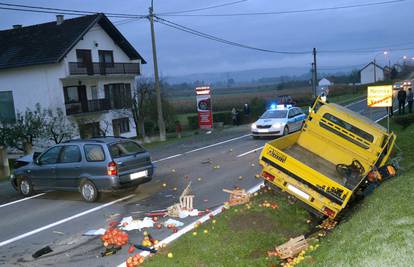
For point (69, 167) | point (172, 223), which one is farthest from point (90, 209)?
point (172, 223)

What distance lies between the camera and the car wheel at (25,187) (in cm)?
1234

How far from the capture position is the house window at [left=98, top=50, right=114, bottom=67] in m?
36.8

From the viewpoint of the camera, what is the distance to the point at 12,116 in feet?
113

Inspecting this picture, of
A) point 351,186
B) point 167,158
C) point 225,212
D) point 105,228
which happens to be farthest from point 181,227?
point 167,158

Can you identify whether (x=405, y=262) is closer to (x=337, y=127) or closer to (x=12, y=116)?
(x=337, y=127)

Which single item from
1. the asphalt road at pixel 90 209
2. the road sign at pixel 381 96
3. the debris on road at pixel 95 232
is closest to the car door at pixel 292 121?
the asphalt road at pixel 90 209

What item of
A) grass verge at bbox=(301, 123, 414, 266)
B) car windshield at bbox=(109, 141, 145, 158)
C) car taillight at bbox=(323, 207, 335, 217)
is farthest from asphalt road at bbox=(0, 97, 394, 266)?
grass verge at bbox=(301, 123, 414, 266)

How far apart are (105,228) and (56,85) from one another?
85.7 feet

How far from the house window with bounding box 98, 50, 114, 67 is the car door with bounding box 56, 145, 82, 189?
86.2ft

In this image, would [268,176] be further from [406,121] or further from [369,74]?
[369,74]

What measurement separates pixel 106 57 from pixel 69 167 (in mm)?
27796

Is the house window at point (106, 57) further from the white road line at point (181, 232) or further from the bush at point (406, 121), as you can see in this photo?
the white road line at point (181, 232)

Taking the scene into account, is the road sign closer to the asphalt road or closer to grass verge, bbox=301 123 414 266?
the asphalt road

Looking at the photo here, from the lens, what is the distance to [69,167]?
443 inches
